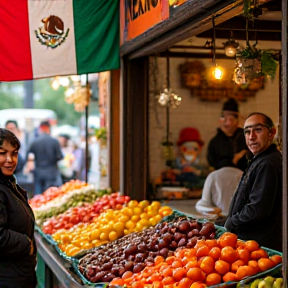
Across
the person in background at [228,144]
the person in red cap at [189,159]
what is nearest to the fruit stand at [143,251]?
the person in background at [228,144]

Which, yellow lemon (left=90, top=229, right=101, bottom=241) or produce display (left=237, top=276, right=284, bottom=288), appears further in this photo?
yellow lemon (left=90, top=229, right=101, bottom=241)

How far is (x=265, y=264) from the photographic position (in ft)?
13.8

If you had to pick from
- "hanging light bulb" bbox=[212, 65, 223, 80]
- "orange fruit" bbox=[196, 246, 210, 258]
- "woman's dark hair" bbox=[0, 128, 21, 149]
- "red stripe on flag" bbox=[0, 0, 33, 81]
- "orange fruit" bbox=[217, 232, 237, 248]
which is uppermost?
"red stripe on flag" bbox=[0, 0, 33, 81]

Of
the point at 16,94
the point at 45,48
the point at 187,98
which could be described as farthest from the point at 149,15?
the point at 16,94

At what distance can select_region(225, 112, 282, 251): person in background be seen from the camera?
517 cm

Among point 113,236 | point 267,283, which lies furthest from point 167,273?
point 113,236

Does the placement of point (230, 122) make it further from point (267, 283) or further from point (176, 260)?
point (267, 283)

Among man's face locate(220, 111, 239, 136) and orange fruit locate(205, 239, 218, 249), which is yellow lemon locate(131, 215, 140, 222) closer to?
orange fruit locate(205, 239, 218, 249)

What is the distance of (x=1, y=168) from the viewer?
5.01 m

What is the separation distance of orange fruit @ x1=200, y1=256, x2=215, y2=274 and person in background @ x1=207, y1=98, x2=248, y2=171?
3.77m

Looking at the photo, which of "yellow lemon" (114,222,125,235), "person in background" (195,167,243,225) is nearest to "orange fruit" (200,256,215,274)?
"yellow lemon" (114,222,125,235)

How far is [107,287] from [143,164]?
3426 mm

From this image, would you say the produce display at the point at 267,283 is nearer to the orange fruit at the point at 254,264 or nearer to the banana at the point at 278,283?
the banana at the point at 278,283

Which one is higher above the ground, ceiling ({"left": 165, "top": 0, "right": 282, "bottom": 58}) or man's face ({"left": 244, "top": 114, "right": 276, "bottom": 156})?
ceiling ({"left": 165, "top": 0, "right": 282, "bottom": 58})
